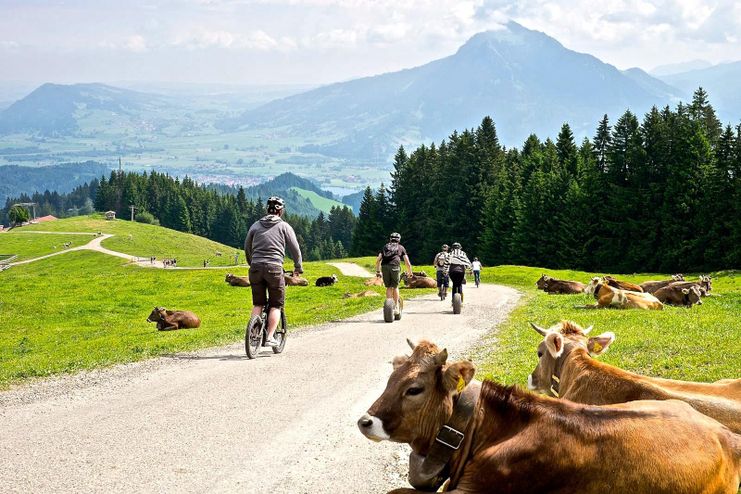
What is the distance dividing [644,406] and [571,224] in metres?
86.5

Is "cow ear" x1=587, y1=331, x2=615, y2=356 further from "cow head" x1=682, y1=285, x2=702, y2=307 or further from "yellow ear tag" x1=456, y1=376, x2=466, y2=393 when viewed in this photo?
"cow head" x1=682, y1=285, x2=702, y2=307

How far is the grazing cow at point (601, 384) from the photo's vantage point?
26.5 feet

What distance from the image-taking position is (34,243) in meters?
140

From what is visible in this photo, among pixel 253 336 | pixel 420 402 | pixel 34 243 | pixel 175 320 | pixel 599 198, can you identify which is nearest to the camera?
pixel 420 402

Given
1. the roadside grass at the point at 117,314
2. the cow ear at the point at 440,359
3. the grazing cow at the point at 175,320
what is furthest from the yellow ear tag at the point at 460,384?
the grazing cow at the point at 175,320

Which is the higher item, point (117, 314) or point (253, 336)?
point (253, 336)

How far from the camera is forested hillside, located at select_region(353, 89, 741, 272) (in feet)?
252

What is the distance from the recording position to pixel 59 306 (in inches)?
1592

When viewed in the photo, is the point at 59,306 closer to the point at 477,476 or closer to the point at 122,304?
the point at 122,304

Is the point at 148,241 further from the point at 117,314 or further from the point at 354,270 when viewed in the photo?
the point at 117,314

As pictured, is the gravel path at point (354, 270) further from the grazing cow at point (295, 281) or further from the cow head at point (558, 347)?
the cow head at point (558, 347)

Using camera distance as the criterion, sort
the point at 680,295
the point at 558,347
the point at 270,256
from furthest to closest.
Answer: the point at 680,295 → the point at 270,256 → the point at 558,347

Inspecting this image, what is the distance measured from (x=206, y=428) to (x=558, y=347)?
5627 millimetres

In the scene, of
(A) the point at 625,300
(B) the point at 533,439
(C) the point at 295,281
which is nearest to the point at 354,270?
(C) the point at 295,281
